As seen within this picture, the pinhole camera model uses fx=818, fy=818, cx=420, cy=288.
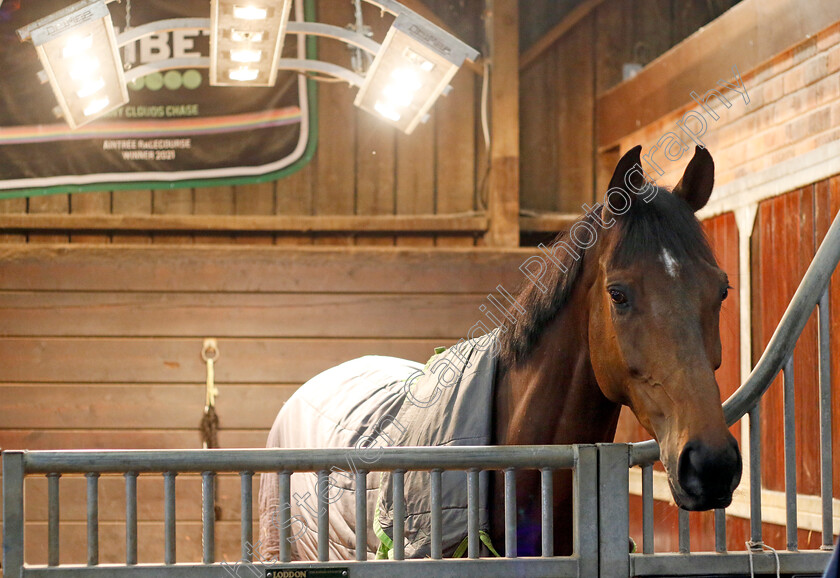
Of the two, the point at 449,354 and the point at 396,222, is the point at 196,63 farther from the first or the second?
the point at 449,354

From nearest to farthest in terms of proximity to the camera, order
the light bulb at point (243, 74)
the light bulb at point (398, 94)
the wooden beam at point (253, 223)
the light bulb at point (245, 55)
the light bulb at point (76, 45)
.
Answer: the light bulb at point (76, 45)
the light bulb at point (245, 55)
the light bulb at point (243, 74)
the light bulb at point (398, 94)
the wooden beam at point (253, 223)

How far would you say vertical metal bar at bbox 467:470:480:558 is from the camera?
127 cm

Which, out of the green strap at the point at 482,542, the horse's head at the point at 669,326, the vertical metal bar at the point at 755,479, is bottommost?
the green strap at the point at 482,542

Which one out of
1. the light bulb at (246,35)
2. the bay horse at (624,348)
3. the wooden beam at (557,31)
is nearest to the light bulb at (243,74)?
the light bulb at (246,35)

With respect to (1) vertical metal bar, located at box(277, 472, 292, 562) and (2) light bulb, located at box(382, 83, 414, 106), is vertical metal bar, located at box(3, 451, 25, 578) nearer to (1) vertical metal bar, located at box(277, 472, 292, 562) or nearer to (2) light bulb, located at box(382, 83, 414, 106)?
(1) vertical metal bar, located at box(277, 472, 292, 562)

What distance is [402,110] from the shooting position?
3.48m

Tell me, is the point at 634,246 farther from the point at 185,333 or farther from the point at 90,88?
the point at 185,333

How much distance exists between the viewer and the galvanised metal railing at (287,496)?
1202mm

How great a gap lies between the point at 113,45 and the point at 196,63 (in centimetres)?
54

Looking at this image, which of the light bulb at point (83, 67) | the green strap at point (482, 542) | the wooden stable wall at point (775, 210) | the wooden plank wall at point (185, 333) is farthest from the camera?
the wooden plank wall at point (185, 333)

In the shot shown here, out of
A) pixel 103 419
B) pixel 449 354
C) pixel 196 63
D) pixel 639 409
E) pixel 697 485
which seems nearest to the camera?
pixel 697 485

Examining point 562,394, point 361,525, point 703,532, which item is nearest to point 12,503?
point 361,525

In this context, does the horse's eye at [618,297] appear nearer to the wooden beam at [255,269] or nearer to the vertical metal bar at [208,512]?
the vertical metal bar at [208,512]

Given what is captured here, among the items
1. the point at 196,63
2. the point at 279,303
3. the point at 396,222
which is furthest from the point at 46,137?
the point at 396,222
